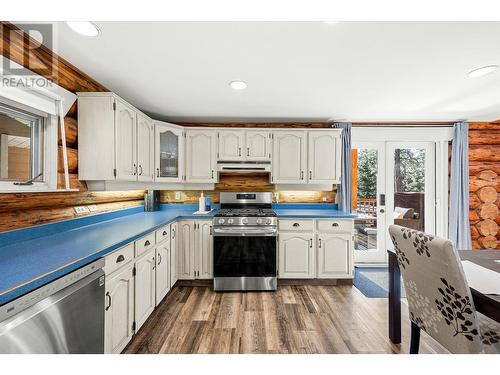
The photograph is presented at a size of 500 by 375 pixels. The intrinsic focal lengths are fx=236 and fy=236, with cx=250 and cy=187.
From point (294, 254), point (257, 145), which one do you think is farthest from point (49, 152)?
point (294, 254)

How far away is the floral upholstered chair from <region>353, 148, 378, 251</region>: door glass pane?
2466 mm

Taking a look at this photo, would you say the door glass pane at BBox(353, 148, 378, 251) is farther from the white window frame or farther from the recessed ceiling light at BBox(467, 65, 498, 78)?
the white window frame

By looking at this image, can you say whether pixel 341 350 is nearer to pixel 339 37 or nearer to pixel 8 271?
pixel 8 271

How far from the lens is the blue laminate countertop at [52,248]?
3.21 ft

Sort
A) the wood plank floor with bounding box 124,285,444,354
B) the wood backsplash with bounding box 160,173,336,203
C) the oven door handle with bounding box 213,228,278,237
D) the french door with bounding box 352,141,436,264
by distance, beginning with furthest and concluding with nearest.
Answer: the french door with bounding box 352,141,436,264 < the wood backsplash with bounding box 160,173,336,203 < the oven door handle with bounding box 213,228,278,237 < the wood plank floor with bounding box 124,285,444,354

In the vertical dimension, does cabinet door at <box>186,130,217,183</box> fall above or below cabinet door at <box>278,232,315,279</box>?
above

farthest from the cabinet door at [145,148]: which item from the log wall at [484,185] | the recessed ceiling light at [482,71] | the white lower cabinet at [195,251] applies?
the log wall at [484,185]

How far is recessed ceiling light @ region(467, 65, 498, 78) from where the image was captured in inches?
75.5

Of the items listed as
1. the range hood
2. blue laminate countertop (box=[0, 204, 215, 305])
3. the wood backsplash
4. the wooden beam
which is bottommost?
blue laminate countertop (box=[0, 204, 215, 305])

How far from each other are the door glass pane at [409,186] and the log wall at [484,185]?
0.66 metres

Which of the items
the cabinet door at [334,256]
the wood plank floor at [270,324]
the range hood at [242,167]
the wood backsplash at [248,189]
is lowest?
the wood plank floor at [270,324]

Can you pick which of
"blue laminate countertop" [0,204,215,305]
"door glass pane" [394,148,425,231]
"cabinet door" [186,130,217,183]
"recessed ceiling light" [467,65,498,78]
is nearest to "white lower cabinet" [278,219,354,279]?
"cabinet door" [186,130,217,183]

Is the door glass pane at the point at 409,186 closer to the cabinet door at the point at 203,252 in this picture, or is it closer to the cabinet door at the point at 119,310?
the cabinet door at the point at 203,252
